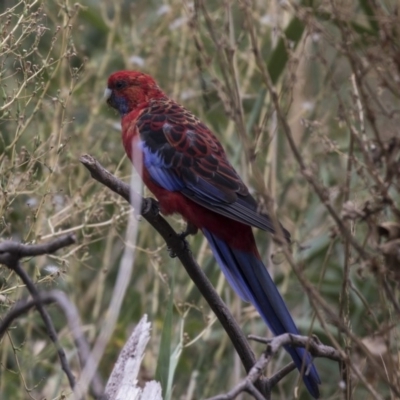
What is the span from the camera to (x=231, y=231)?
2.51m

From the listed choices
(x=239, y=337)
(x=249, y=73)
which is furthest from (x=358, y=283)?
(x=239, y=337)

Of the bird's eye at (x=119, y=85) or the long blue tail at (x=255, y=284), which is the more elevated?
the bird's eye at (x=119, y=85)

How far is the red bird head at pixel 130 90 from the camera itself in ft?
10.0

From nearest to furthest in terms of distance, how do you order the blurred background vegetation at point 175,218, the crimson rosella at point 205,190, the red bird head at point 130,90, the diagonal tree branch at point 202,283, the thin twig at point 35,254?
1. the thin twig at point 35,254
2. the diagonal tree branch at point 202,283
3. the crimson rosella at point 205,190
4. the blurred background vegetation at point 175,218
5. the red bird head at point 130,90

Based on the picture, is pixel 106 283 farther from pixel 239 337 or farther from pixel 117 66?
pixel 239 337

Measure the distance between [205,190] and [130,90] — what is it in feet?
2.24

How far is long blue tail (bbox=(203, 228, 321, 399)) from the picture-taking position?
2180 millimetres

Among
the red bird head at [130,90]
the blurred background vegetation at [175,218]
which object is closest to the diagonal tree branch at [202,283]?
the blurred background vegetation at [175,218]

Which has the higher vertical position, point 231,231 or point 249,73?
point 249,73

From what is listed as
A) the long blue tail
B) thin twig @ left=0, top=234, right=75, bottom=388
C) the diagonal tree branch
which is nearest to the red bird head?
the long blue tail

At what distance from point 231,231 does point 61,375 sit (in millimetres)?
873

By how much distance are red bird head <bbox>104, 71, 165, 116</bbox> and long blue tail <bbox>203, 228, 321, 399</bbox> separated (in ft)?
2.41

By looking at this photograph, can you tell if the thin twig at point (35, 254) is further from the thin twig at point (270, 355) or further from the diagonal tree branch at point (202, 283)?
the diagonal tree branch at point (202, 283)

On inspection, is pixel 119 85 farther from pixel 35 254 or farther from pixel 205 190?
pixel 35 254
